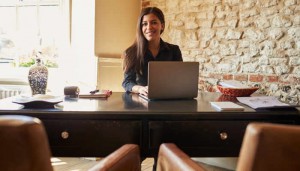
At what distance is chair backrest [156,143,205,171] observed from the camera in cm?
110

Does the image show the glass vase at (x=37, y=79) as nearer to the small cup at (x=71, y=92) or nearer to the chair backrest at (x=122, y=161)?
the small cup at (x=71, y=92)

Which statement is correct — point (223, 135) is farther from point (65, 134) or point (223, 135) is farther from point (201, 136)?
point (65, 134)

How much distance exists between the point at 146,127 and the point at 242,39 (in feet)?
6.97

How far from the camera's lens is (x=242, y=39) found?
3.10 metres

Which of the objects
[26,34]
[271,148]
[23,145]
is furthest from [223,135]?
[26,34]

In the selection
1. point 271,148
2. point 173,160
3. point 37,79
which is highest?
point 37,79

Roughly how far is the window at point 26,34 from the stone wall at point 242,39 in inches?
54.8

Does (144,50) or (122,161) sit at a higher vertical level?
(144,50)

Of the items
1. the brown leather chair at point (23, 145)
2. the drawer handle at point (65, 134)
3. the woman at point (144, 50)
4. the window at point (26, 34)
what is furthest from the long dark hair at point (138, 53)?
the window at point (26, 34)

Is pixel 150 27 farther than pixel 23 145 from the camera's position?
Yes

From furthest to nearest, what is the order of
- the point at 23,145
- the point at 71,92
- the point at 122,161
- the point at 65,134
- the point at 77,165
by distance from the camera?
the point at 77,165 → the point at 71,92 → the point at 65,134 → the point at 122,161 → the point at 23,145

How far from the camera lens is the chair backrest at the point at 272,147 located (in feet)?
2.55

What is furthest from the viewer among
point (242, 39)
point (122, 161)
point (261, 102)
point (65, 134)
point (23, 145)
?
point (242, 39)

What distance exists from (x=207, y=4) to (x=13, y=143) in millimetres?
3008
